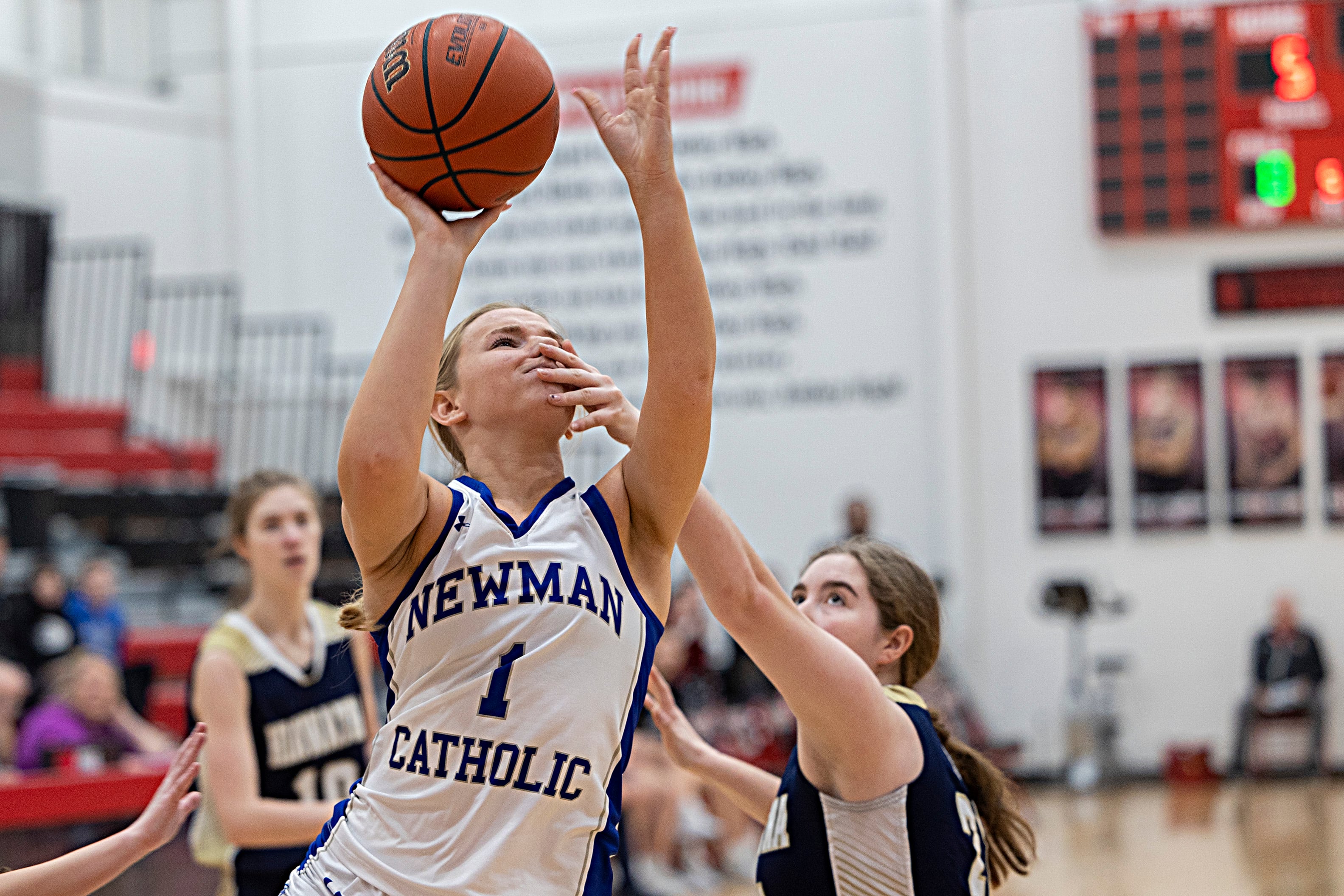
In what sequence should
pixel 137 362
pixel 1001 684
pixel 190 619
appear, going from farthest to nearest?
pixel 137 362, pixel 1001 684, pixel 190 619

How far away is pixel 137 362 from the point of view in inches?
419

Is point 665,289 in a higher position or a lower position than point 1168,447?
higher

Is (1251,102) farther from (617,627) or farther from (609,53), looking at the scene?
(617,627)

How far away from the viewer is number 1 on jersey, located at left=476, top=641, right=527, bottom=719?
160 centimetres

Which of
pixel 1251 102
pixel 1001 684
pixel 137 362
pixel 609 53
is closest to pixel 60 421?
pixel 137 362

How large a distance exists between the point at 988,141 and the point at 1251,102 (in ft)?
6.03

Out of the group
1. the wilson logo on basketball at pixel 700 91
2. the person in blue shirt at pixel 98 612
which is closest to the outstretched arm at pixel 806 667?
the person in blue shirt at pixel 98 612

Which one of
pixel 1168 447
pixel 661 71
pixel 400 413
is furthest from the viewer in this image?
pixel 1168 447

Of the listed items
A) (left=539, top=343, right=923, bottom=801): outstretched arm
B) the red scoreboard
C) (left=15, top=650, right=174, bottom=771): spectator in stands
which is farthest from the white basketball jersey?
the red scoreboard

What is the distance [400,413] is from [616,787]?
0.55m

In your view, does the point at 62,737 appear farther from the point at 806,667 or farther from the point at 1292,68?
the point at 1292,68

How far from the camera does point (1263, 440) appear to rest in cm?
965

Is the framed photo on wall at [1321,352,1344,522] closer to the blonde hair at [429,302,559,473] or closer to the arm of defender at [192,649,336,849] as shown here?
the arm of defender at [192,649,336,849]

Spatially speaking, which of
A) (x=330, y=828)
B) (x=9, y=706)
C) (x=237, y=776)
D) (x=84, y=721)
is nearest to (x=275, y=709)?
(x=237, y=776)
